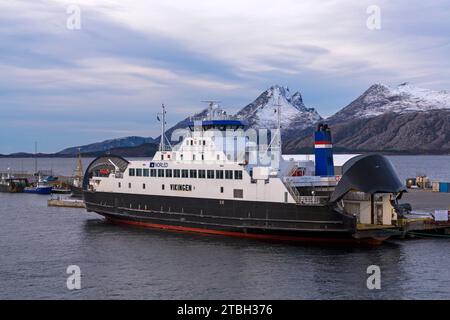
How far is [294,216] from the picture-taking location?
3769 centimetres

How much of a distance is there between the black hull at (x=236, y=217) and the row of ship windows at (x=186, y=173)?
5.26 ft

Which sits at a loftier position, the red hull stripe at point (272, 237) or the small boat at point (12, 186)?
the small boat at point (12, 186)

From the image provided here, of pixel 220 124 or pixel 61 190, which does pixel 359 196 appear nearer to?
pixel 220 124

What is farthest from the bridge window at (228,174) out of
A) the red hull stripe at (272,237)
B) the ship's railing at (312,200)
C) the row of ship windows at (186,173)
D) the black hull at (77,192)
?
the black hull at (77,192)

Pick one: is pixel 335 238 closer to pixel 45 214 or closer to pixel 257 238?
pixel 257 238

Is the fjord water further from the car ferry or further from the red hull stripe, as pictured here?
the car ferry

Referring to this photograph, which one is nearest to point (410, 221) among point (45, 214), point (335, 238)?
point (335, 238)

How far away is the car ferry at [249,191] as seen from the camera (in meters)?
36.9

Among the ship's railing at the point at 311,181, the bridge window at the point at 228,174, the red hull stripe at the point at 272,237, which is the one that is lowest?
the red hull stripe at the point at 272,237

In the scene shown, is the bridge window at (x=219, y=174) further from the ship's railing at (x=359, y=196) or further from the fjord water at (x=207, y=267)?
the ship's railing at (x=359, y=196)

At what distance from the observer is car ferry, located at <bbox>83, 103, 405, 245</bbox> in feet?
121

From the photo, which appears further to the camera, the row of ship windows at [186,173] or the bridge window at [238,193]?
the row of ship windows at [186,173]

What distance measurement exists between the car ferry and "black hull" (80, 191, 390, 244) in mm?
62
